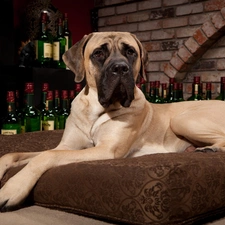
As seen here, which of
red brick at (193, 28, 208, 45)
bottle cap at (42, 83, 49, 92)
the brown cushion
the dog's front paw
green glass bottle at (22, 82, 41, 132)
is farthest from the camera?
red brick at (193, 28, 208, 45)

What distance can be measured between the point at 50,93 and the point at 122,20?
1.99 metres

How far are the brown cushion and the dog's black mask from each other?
0.40 m

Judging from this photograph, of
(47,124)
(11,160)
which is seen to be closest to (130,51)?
(11,160)

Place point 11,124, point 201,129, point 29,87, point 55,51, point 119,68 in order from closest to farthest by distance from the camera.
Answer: point 119,68
point 201,129
point 29,87
point 11,124
point 55,51

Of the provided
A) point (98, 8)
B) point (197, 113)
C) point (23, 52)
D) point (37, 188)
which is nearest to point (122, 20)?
point (98, 8)

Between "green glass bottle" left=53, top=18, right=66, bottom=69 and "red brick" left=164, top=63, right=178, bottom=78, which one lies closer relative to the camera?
"green glass bottle" left=53, top=18, right=66, bottom=69

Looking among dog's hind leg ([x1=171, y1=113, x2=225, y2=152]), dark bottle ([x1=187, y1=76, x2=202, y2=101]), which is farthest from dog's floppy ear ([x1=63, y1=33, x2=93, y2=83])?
dark bottle ([x1=187, y1=76, x2=202, y2=101])

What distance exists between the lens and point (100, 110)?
190cm

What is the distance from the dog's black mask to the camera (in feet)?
5.77

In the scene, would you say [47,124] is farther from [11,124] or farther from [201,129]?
[201,129]

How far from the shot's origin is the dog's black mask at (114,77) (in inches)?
69.2

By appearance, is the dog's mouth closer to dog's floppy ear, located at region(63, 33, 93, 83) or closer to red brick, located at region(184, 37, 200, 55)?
dog's floppy ear, located at region(63, 33, 93, 83)

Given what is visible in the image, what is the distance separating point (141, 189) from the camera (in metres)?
1.29

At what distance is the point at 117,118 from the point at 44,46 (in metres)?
1.40
